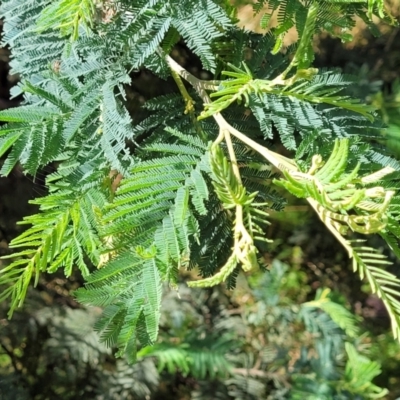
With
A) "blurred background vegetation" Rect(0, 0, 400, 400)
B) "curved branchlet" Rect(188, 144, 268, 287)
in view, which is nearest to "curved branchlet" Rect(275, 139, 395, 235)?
"curved branchlet" Rect(188, 144, 268, 287)

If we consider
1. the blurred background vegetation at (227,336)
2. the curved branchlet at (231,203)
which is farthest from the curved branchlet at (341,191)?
the blurred background vegetation at (227,336)

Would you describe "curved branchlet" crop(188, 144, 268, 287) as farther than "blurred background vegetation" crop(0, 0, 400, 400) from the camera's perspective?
No

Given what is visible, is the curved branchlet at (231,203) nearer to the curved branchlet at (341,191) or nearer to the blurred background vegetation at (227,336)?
the curved branchlet at (341,191)

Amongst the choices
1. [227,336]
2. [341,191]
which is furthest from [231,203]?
[227,336]

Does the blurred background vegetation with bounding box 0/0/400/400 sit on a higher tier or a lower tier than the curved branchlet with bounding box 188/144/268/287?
lower

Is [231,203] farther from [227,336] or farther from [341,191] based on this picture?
[227,336]

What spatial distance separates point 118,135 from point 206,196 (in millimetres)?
114

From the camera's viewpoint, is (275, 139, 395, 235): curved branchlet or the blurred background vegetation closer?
(275, 139, 395, 235): curved branchlet

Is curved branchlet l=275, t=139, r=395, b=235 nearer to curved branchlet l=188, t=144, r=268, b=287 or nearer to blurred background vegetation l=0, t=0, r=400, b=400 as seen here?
curved branchlet l=188, t=144, r=268, b=287

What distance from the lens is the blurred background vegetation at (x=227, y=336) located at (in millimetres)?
995

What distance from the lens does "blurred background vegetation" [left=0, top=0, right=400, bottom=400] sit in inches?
39.2

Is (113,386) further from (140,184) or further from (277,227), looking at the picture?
(140,184)

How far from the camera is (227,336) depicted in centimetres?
110

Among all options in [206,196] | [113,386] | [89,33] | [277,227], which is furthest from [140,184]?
[277,227]
